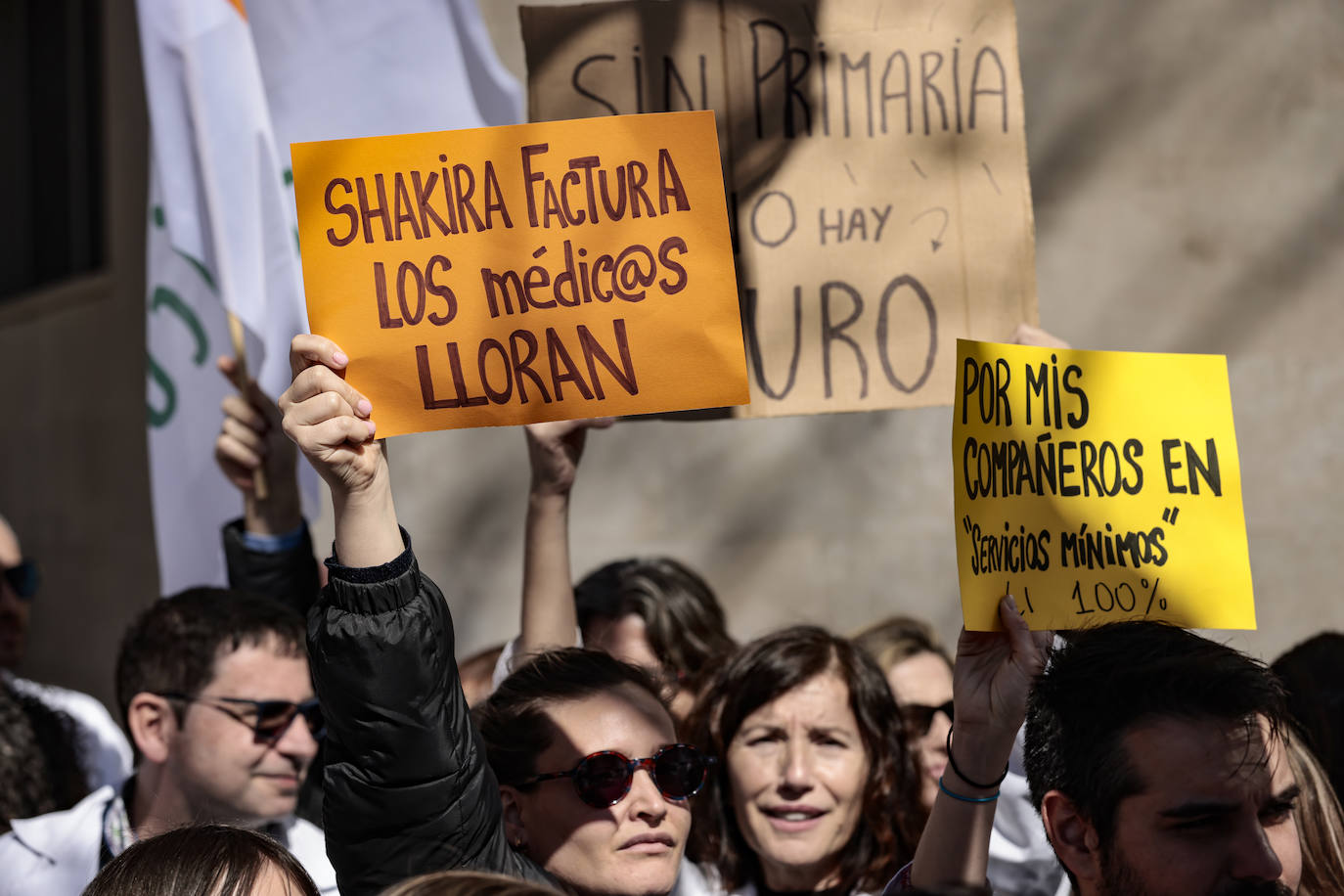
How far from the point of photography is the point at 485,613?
17.5 feet

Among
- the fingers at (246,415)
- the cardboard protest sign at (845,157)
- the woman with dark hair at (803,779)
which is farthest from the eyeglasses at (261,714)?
the cardboard protest sign at (845,157)

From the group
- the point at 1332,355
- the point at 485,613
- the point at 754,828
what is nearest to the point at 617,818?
the point at 754,828

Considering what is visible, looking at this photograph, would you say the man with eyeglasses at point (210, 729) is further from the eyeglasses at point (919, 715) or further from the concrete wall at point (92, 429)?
the concrete wall at point (92, 429)

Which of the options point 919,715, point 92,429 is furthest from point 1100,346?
point 92,429

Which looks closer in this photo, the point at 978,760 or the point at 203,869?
the point at 203,869

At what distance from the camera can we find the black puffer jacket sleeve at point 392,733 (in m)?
1.61

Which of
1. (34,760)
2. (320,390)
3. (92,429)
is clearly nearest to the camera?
(320,390)

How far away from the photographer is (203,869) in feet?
5.35

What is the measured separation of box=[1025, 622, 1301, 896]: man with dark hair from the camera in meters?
1.69

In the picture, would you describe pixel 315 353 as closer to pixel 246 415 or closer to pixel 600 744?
pixel 600 744

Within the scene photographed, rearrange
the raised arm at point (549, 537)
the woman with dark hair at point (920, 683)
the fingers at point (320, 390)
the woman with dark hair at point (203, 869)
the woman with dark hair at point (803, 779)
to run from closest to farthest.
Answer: the woman with dark hair at point (203, 869) → the fingers at point (320, 390) → the raised arm at point (549, 537) → the woman with dark hair at point (803, 779) → the woman with dark hair at point (920, 683)

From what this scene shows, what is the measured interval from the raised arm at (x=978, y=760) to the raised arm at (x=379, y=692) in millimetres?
644

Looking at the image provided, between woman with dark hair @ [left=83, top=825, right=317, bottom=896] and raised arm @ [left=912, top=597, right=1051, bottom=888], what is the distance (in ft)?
2.86

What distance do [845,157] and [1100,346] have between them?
89.9 inches
